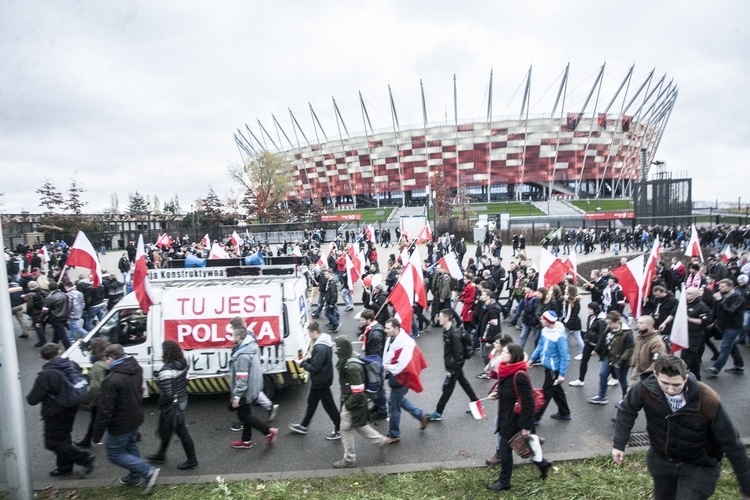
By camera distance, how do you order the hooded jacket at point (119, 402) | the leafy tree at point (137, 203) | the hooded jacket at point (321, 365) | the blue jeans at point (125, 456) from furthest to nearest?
the leafy tree at point (137, 203), the hooded jacket at point (321, 365), the blue jeans at point (125, 456), the hooded jacket at point (119, 402)

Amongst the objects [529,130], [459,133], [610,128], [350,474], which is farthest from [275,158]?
[350,474]

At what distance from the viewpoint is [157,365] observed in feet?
22.8

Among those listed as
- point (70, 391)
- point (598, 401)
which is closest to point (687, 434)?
point (598, 401)

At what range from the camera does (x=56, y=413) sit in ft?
16.4

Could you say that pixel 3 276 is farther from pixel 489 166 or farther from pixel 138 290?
pixel 489 166

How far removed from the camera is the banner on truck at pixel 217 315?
6977 millimetres

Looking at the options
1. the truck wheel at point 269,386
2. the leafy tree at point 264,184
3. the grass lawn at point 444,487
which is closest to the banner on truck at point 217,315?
the truck wheel at point 269,386

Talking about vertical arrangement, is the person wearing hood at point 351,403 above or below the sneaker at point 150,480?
above

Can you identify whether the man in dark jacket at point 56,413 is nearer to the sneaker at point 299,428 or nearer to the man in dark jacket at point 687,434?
the sneaker at point 299,428

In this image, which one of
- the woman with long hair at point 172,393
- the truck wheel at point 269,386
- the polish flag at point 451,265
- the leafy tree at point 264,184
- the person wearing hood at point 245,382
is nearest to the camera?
the woman with long hair at point 172,393

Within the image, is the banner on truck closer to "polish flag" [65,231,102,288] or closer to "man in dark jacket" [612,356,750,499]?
"polish flag" [65,231,102,288]

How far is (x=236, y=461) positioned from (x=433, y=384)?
3745 millimetres

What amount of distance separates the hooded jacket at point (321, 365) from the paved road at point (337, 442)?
906 mm

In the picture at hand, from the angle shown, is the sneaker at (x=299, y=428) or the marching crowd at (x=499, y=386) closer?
the marching crowd at (x=499, y=386)
